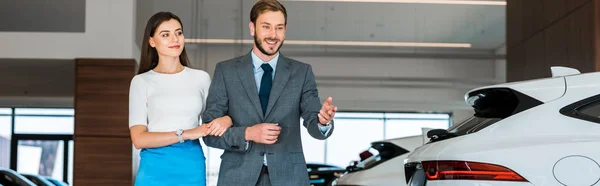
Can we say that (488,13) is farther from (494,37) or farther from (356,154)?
(356,154)

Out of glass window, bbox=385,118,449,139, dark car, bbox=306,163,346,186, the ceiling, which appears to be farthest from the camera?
glass window, bbox=385,118,449,139

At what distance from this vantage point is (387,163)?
7426 millimetres

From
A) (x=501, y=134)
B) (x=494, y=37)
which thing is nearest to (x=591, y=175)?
(x=501, y=134)

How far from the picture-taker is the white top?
2.72m

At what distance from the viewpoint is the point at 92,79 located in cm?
935

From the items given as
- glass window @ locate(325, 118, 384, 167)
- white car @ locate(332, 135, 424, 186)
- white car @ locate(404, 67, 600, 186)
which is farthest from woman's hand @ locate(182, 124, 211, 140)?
glass window @ locate(325, 118, 384, 167)

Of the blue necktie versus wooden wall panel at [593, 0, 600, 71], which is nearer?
the blue necktie

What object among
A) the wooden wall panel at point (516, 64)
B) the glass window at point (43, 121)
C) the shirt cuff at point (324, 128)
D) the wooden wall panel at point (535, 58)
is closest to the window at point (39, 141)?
the glass window at point (43, 121)

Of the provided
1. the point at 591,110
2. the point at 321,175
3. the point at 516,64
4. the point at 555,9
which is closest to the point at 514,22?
the point at 516,64

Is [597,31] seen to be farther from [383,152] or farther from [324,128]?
[324,128]

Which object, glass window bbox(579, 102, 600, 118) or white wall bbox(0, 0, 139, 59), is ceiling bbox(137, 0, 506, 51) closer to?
white wall bbox(0, 0, 139, 59)

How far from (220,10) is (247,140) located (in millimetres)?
10034

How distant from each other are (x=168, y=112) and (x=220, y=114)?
0.18 meters

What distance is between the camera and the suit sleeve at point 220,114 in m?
2.57
